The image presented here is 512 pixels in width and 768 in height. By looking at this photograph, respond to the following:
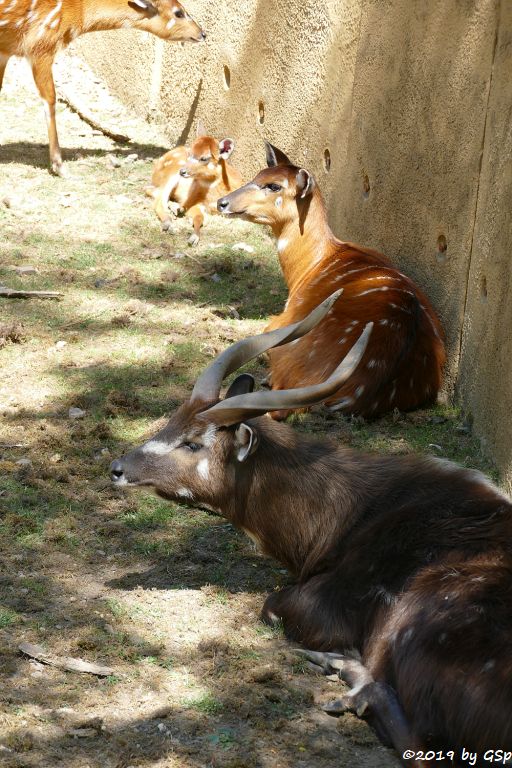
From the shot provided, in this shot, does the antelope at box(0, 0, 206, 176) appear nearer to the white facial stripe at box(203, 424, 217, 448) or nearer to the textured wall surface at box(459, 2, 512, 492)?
the textured wall surface at box(459, 2, 512, 492)

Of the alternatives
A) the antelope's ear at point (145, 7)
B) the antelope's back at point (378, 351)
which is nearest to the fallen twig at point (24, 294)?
the antelope's back at point (378, 351)

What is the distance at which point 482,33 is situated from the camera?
5633 millimetres

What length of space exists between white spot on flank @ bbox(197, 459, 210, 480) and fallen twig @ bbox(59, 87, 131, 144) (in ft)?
21.2

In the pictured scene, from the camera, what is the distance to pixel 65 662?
381 centimetres

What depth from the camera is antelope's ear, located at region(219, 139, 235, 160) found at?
862 centimetres

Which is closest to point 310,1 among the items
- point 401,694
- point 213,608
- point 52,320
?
point 52,320

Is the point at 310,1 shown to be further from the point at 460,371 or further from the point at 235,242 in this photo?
the point at 460,371

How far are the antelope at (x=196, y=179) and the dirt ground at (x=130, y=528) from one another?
0.17 metres

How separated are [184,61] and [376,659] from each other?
7091mm

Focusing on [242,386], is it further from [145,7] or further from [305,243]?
[145,7]

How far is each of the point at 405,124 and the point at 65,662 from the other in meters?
3.91

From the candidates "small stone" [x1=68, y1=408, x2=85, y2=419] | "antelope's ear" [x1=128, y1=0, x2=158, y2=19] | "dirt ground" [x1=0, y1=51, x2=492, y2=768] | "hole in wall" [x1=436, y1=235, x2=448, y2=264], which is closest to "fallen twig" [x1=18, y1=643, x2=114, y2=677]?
"dirt ground" [x1=0, y1=51, x2=492, y2=768]

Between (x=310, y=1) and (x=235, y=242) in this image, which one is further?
(x=235, y=242)

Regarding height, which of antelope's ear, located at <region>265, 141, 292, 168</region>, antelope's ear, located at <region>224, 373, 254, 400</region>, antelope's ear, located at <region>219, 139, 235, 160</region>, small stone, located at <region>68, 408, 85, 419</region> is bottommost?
small stone, located at <region>68, 408, 85, 419</region>
